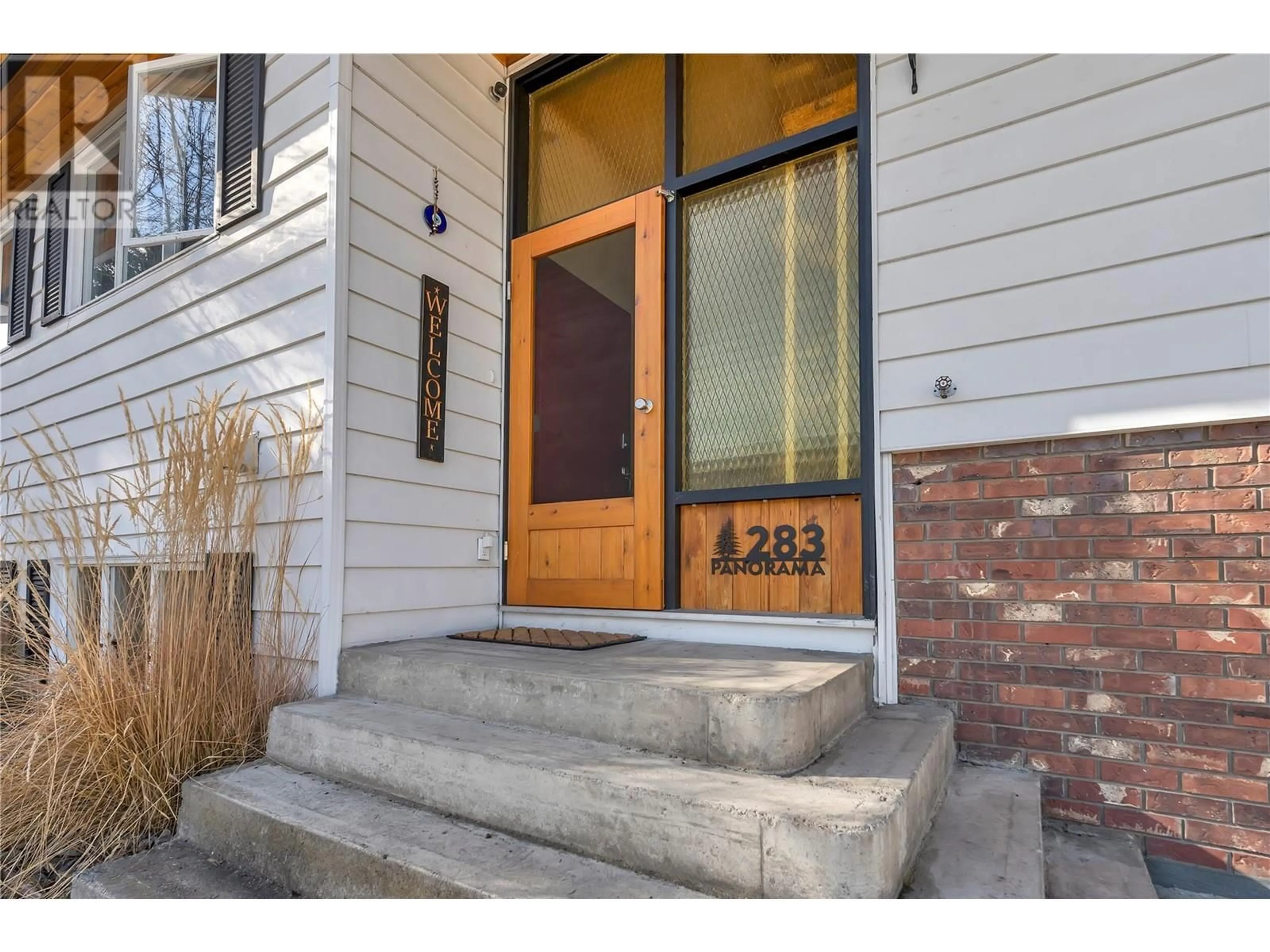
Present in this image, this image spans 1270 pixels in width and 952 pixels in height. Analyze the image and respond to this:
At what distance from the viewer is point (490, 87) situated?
11.3 feet

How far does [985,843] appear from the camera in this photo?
5.13 ft

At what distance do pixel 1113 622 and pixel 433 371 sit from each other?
2.63 metres

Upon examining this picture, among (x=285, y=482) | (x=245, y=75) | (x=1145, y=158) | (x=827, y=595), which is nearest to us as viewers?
(x=1145, y=158)

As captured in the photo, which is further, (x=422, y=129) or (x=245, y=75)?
(x=245, y=75)

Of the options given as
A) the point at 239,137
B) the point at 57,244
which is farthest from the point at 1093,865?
the point at 57,244

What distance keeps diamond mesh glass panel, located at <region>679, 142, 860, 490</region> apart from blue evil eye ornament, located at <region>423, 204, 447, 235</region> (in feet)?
3.61

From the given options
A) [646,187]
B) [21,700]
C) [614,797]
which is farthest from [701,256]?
[21,700]

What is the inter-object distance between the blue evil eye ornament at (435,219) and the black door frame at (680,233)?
426 mm

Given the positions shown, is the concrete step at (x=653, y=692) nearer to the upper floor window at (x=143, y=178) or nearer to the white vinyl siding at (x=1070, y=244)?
the white vinyl siding at (x=1070, y=244)

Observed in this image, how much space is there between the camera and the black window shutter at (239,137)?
121 inches

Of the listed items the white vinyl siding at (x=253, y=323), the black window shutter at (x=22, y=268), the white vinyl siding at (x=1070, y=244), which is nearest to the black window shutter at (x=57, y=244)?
the black window shutter at (x=22, y=268)

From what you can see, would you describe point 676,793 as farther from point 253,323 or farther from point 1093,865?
point 253,323

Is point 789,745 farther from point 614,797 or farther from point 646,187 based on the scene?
point 646,187
